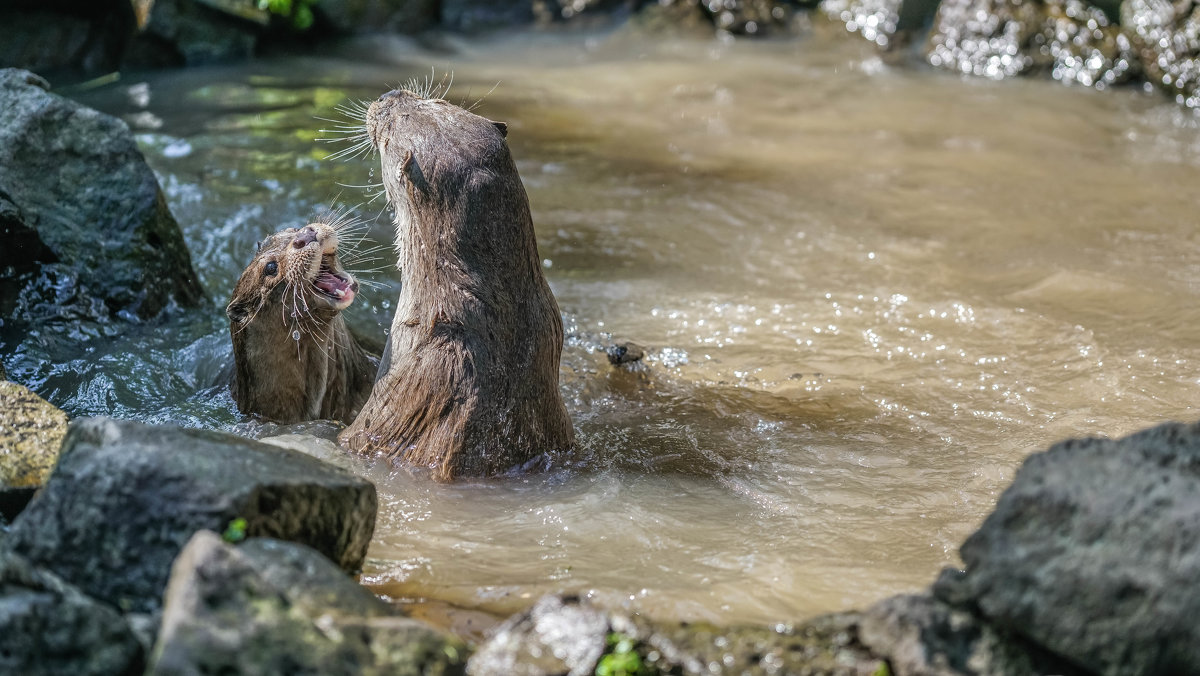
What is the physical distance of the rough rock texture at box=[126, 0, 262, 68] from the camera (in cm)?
969

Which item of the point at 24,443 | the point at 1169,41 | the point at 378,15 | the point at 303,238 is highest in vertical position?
the point at 1169,41

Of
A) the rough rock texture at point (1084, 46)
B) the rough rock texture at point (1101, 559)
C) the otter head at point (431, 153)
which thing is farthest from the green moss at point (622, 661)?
the rough rock texture at point (1084, 46)

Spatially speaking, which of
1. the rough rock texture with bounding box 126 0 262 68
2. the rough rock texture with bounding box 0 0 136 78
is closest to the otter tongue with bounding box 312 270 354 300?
the rough rock texture with bounding box 0 0 136 78

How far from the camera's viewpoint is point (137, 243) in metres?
5.02

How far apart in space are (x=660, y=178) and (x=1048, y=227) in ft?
7.89

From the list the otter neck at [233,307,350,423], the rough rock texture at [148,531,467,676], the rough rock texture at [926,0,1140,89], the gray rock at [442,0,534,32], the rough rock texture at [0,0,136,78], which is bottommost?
the otter neck at [233,307,350,423]

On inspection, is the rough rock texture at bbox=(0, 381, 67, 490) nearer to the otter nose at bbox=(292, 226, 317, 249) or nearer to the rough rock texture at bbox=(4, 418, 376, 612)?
the rough rock texture at bbox=(4, 418, 376, 612)

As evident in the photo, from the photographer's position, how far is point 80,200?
4.93 meters

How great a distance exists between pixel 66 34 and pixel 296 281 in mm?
6810

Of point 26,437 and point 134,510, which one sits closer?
point 134,510

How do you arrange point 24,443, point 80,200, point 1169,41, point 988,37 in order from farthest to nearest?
point 988,37, point 1169,41, point 80,200, point 24,443

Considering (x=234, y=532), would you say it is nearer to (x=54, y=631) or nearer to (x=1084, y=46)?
(x=54, y=631)

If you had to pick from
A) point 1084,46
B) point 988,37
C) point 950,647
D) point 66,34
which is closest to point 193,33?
point 66,34

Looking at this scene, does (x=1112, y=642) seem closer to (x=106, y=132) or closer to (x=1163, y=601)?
(x=1163, y=601)
